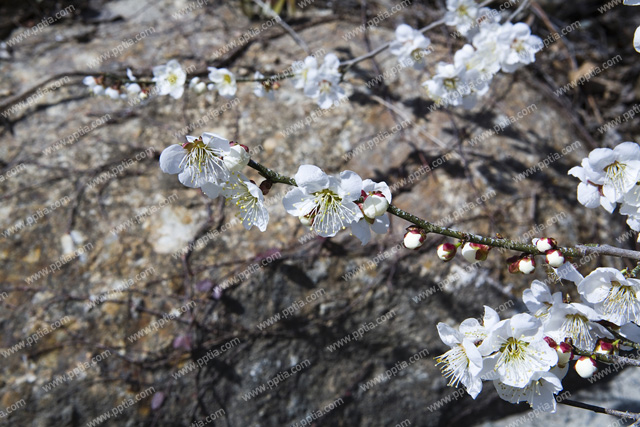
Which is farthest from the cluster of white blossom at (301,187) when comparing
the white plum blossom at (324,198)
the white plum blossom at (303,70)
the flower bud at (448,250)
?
the white plum blossom at (303,70)

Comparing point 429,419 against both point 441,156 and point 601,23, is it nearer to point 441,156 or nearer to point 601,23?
point 441,156

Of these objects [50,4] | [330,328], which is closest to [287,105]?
[330,328]

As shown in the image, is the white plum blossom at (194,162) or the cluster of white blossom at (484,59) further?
the cluster of white blossom at (484,59)

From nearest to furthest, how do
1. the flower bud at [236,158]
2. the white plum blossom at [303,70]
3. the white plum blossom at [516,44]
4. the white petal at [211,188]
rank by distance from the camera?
the flower bud at [236,158]
the white petal at [211,188]
the white plum blossom at [516,44]
the white plum blossom at [303,70]

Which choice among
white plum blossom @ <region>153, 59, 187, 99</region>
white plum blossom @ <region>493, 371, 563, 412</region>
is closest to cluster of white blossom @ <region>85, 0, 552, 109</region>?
white plum blossom @ <region>153, 59, 187, 99</region>

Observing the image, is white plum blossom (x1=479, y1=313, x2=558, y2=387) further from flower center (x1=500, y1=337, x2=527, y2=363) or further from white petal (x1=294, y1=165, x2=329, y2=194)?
white petal (x1=294, y1=165, x2=329, y2=194)

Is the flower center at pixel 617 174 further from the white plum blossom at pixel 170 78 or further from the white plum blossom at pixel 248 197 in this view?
the white plum blossom at pixel 170 78

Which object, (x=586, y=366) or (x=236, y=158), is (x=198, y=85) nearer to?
(x=236, y=158)
